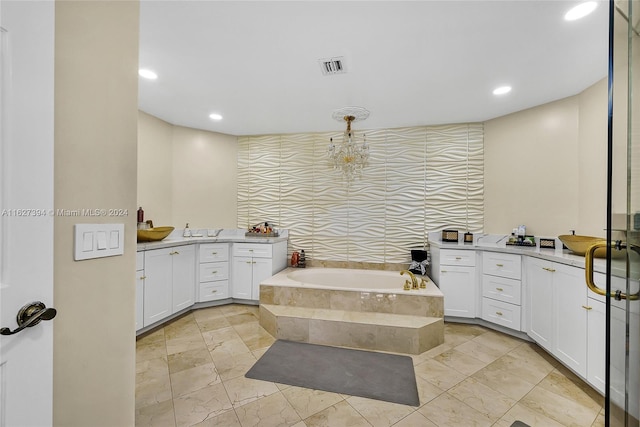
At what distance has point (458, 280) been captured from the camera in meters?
3.11

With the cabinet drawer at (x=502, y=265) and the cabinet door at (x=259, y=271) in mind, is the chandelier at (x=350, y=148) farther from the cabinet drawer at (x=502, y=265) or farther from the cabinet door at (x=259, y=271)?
the cabinet drawer at (x=502, y=265)

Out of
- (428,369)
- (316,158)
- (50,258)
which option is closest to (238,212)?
(316,158)

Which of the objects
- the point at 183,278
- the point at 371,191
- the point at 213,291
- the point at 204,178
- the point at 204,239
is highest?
the point at 204,178

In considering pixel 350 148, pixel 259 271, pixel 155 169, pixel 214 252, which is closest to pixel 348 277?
pixel 259 271

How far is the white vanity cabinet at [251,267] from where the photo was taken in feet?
11.9

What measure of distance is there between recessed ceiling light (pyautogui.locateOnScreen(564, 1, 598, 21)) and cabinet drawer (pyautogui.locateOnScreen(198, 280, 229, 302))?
13.7 feet

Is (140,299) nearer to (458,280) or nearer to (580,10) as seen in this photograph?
(458,280)

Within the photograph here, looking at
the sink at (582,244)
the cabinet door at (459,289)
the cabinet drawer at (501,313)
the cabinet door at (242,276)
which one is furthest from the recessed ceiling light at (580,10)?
the cabinet door at (242,276)

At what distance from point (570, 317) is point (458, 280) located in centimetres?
107

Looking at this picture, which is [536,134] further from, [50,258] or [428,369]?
[50,258]

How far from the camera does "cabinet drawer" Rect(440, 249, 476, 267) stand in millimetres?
3084

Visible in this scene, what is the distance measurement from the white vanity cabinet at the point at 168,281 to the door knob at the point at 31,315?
2.34 meters

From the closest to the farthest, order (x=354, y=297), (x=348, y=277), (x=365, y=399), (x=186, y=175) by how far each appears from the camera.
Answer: (x=365, y=399) < (x=354, y=297) < (x=348, y=277) < (x=186, y=175)

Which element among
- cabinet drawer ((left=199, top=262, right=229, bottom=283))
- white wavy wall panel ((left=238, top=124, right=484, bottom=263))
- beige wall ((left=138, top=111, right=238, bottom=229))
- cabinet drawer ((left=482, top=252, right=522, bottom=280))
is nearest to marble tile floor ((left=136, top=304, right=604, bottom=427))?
cabinet drawer ((left=482, top=252, right=522, bottom=280))
